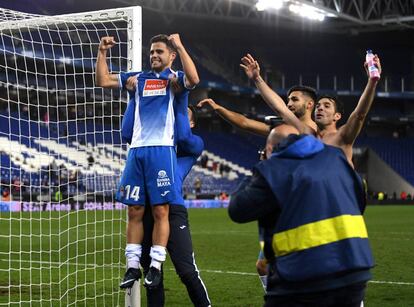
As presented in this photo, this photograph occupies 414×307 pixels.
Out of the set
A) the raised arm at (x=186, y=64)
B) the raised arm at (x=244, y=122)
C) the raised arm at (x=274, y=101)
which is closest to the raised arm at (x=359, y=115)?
the raised arm at (x=274, y=101)

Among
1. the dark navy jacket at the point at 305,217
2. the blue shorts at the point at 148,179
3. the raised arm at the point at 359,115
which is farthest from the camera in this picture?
the blue shorts at the point at 148,179

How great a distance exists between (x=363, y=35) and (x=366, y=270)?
4852 centimetres

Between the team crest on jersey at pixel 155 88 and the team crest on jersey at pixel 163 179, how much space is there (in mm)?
657

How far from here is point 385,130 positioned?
188 ft

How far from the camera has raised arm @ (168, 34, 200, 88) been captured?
5.98 metres

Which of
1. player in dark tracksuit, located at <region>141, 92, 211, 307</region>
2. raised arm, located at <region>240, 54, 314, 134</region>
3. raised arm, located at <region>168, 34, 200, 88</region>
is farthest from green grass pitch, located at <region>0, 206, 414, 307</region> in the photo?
raised arm, located at <region>240, 54, 314, 134</region>

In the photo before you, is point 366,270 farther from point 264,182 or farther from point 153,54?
point 153,54

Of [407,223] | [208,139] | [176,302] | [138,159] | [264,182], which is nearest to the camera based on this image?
[264,182]

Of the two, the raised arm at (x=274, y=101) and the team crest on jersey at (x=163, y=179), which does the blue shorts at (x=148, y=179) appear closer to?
the team crest on jersey at (x=163, y=179)

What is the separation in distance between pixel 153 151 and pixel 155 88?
0.53m

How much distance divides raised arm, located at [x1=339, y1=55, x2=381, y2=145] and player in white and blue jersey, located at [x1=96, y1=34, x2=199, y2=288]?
4.12 feet

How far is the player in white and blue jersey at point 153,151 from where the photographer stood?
238 inches

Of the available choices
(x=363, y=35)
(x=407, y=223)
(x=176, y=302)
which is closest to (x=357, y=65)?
(x=363, y=35)

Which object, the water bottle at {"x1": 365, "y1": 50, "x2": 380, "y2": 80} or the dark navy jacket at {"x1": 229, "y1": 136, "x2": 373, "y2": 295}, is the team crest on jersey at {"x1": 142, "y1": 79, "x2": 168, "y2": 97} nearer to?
the water bottle at {"x1": 365, "y1": 50, "x2": 380, "y2": 80}
